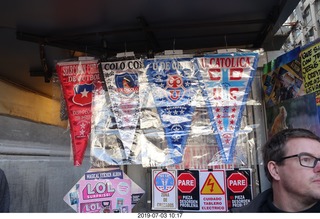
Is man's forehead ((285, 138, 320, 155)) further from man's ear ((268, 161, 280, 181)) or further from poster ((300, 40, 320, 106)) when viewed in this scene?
poster ((300, 40, 320, 106))

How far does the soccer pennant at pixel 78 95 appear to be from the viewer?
235 centimetres

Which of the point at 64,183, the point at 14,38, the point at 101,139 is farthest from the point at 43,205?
the point at 14,38

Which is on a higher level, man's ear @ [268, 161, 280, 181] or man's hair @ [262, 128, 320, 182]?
man's hair @ [262, 128, 320, 182]

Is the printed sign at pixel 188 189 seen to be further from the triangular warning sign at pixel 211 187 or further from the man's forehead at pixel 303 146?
the man's forehead at pixel 303 146

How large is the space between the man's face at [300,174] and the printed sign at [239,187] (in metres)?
0.71

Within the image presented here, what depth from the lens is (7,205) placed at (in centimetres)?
233

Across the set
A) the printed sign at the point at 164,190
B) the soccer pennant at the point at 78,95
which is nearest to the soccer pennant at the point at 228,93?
the printed sign at the point at 164,190

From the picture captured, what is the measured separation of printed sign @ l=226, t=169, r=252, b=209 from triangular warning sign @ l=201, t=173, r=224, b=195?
7cm

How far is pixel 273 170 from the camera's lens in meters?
1.65

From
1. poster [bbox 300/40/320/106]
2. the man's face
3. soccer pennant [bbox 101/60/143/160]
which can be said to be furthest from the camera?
soccer pennant [bbox 101/60/143/160]

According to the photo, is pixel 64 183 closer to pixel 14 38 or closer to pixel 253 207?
pixel 14 38

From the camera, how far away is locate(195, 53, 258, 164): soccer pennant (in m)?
2.21

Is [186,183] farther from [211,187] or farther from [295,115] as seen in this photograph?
[295,115]

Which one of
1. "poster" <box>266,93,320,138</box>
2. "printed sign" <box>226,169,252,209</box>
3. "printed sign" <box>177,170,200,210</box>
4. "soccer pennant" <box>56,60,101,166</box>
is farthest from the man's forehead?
"soccer pennant" <box>56,60,101,166</box>
